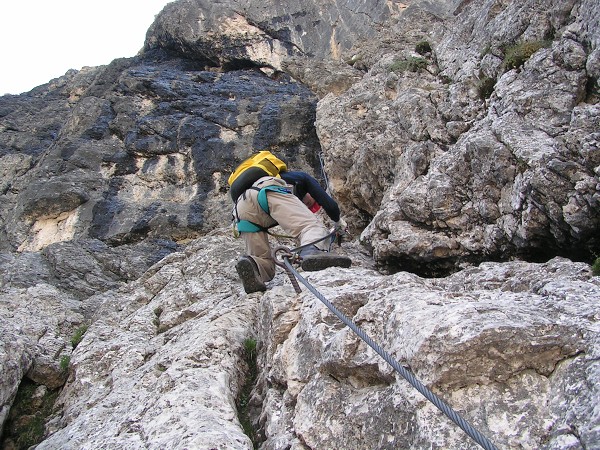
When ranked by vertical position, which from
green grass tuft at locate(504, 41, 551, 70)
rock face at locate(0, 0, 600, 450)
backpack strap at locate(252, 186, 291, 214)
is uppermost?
green grass tuft at locate(504, 41, 551, 70)

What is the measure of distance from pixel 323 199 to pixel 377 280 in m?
2.86

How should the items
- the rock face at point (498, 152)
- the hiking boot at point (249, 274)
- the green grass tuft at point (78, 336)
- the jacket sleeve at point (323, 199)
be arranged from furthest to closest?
the green grass tuft at point (78, 336), the jacket sleeve at point (323, 199), the hiking boot at point (249, 274), the rock face at point (498, 152)

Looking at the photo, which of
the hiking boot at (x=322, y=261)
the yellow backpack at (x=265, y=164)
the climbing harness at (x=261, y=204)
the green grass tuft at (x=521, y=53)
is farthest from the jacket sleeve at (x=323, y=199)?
the green grass tuft at (x=521, y=53)

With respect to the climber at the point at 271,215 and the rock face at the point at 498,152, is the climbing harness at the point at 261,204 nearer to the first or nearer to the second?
Answer: the climber at the point at 271,215

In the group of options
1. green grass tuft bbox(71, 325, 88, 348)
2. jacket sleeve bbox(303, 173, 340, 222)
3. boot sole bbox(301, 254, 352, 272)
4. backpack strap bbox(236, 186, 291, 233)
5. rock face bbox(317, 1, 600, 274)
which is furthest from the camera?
green grass tuft bbox(71, 325, 88, 348)

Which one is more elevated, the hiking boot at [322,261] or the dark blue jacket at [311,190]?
the dark blue jacket at [311,190]

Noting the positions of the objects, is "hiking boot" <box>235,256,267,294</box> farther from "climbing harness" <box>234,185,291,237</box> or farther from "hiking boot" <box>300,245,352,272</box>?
"hiking boot" <box>300,245,352,272</box>

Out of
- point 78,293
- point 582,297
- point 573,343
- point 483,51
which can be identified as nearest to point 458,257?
point 582,297

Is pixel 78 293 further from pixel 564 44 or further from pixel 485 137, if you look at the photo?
pixel 564 44

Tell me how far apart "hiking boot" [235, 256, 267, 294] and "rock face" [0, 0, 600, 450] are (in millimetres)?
271

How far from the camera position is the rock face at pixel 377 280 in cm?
346

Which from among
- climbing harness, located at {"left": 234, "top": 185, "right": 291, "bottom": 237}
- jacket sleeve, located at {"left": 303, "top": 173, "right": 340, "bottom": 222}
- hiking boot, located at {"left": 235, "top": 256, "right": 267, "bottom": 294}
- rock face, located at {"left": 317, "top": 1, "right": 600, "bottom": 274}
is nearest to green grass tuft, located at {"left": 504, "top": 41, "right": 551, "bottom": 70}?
rock face, located at {"left": 317, "top": 1, "right": 600, "bottom": 274}

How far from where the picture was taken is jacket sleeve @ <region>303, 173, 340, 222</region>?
8367mm

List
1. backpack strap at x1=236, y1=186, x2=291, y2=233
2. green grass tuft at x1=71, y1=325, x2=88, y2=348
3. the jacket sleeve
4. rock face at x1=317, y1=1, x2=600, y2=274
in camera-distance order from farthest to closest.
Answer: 1. green grass tuft at x1=71, y1=325, x2=88, y2=348
2. the jacket sleeve
3. backpack strap at x1=236, y1=186, x2=291, y2=233
4. rock face at x1=317, y1=1, x2=600, y2=274
